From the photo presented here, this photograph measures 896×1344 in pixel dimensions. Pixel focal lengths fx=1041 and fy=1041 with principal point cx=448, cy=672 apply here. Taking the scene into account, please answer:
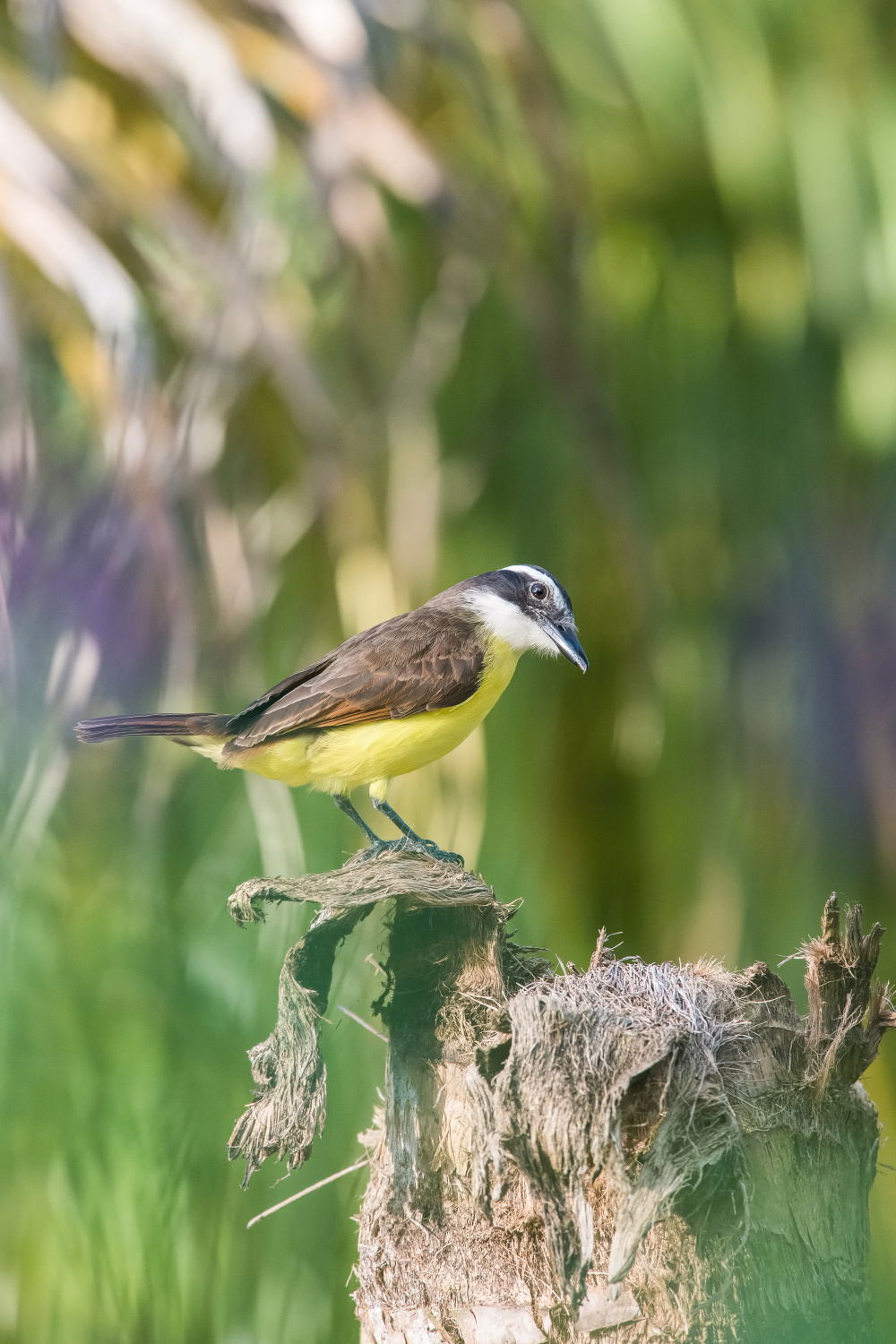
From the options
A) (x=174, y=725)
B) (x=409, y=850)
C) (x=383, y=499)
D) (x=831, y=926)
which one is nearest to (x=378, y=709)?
(x=409, y=850)

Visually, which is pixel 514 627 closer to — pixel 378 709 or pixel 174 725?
pixel 378 709

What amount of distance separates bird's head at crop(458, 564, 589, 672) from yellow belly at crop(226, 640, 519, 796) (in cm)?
4

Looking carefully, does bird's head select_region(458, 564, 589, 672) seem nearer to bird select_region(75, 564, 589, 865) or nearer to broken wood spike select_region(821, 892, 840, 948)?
bird select_region(75, 564, 589, 865)

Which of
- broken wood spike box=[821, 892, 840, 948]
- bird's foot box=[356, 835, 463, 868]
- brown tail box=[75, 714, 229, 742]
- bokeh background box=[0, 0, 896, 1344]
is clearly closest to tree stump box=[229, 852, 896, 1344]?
broken wood spike box=[821, 892, 840, 948]

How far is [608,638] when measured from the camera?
2555mm

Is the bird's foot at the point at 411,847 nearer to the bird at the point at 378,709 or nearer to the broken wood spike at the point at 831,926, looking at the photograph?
the bird at the point at 378,709

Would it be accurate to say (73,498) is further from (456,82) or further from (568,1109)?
(568,1109)

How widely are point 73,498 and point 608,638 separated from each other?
1.27 metres

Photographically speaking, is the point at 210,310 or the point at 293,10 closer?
the point at 293,10

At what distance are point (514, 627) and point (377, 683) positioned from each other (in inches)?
12.0

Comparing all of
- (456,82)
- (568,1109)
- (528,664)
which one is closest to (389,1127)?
(568,1109)

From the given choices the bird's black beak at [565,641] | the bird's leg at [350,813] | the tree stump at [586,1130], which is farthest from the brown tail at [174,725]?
the bird's black beak at [565,641]

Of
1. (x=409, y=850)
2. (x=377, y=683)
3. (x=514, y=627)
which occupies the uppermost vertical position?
(x=514, y=627)

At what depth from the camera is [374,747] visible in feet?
5.25
